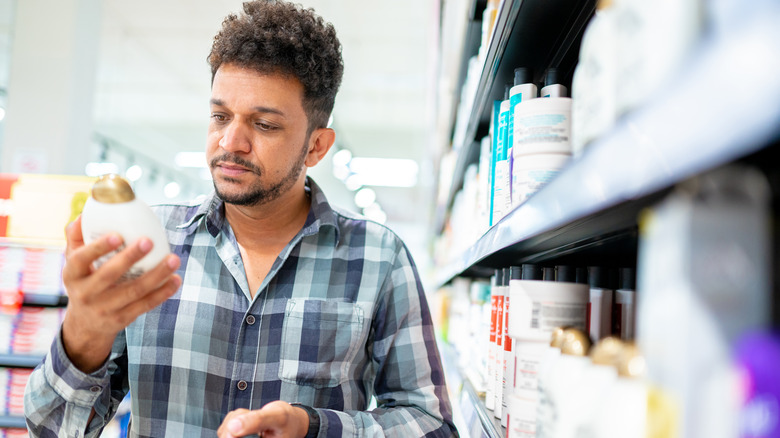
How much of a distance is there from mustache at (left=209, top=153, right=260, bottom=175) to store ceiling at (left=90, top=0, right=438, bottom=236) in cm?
254

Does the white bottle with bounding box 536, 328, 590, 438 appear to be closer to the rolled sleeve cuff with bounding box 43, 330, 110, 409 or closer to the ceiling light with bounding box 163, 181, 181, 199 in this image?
the rolled sleeve cuff with bounding box 43, 330, 110, 409

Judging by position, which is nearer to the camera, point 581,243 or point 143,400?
point 581,243

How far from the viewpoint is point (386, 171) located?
11.9m

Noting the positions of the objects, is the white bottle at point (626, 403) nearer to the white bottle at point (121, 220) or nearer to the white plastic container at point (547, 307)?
the white plastic container at point (547, 307)

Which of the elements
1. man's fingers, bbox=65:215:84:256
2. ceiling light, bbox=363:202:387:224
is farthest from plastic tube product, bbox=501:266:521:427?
ceiling light, bbox=363:202:387:224

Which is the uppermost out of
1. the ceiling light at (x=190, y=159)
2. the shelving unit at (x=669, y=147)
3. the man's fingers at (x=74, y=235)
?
the ceiling light at (x=190, y=159)

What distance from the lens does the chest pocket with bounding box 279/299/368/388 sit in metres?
1.42

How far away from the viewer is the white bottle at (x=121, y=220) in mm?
953

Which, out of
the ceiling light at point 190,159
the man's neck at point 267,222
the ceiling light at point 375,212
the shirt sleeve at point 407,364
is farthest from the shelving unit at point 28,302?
the ceiling light at point 375,212

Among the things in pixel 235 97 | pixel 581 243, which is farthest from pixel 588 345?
pixel 235 97

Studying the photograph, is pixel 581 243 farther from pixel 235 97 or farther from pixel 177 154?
pixel 177 154

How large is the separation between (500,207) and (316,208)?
2.02 feet

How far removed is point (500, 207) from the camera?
1149 millimetres

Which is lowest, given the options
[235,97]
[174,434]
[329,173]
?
[174,434]
